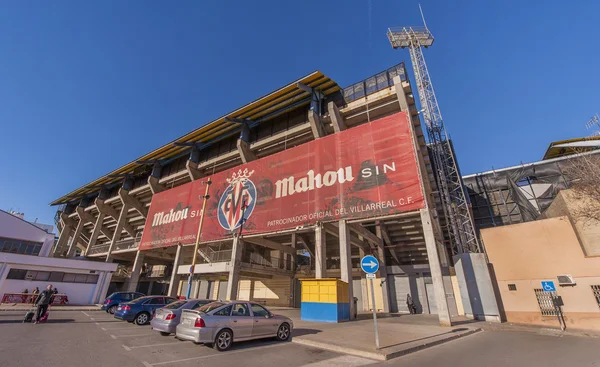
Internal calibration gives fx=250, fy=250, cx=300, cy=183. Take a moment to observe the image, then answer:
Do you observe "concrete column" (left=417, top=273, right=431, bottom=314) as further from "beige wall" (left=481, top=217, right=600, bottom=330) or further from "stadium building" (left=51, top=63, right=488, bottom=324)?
"beige wall" (left=481, top=217, right=600, bottom=330)

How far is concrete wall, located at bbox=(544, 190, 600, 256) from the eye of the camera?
1288 cm

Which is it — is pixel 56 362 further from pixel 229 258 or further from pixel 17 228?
pixel 17 228

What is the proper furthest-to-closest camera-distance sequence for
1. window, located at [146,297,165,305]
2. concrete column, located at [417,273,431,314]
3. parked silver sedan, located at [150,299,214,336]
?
concrete column, located at [417,273,431,314] → window, located at [146,297,165,305] → parked silver sedan, located at [150,299,214,336]

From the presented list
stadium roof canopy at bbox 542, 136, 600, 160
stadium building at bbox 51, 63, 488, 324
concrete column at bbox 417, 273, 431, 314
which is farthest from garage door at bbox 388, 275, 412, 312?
stadium roof canopy at bbox 542, 136, 600, 160

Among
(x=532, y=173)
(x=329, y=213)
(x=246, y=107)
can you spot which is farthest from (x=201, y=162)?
(x=532, y=173)

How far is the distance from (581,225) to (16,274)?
43.2 m

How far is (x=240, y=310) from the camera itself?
8.11 meters

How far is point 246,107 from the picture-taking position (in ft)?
80.6

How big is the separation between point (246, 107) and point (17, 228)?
3588cm

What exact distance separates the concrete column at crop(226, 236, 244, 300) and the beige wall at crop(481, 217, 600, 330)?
57.9ft

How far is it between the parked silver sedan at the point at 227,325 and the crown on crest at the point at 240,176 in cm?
1538

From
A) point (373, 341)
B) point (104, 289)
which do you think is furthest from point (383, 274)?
point (104, 289)

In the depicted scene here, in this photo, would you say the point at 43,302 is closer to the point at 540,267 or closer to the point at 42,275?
the point at 42,275

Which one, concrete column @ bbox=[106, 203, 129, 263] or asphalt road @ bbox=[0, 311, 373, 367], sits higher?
concrete column @ bbox=[106, 203, 129, 263]
